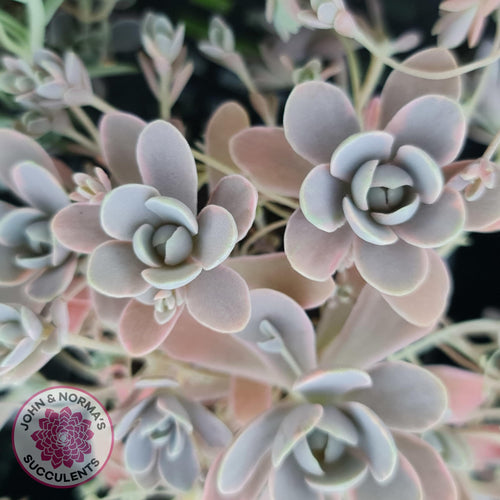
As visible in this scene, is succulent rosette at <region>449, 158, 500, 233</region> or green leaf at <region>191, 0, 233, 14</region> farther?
green leaf at <region>191, 0, 233, 14</region>

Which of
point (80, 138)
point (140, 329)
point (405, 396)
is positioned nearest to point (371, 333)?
point (405, 396)

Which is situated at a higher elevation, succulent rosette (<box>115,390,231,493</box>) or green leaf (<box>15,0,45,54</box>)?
green leaf (<box>15,0,45,54</box>)

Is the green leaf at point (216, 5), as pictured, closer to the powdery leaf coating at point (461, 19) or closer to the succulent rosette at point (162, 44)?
the succulent rosette at point (162, 44)

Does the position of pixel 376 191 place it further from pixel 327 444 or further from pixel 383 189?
pixel 327 444

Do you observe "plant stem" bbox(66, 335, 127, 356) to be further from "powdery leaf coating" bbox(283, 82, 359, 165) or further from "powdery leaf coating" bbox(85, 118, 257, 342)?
"powdery leaf coating" bbox(283, 82, 359, 165)

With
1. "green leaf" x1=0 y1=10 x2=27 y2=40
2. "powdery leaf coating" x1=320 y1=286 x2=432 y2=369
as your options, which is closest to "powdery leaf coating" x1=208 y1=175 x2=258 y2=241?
"powdery leaf coating" x1=320 y1=286 x2=432 y2=369

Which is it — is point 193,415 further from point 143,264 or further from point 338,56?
point 338,56
